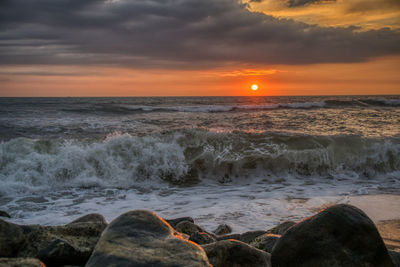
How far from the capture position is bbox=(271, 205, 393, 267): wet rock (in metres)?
2.44

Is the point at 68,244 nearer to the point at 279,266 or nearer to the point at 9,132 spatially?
the point at 279,266

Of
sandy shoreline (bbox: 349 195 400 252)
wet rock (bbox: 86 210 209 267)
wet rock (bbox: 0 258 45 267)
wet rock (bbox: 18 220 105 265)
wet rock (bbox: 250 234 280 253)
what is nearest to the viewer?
wet rock (bbox: 86 210 209 267)

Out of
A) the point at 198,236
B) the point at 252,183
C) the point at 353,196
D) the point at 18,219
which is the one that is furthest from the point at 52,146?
the point at 353,196

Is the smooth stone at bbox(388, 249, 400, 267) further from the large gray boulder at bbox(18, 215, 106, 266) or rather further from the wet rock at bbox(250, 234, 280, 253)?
the large gray boulder at bbox(18, 215, 106, 266)

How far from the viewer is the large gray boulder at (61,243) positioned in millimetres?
2559

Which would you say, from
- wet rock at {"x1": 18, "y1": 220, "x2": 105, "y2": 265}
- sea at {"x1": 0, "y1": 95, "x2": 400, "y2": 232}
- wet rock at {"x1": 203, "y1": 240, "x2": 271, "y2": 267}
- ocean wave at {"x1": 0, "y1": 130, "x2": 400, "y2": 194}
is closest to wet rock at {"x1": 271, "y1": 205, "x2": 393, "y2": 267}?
wet rock at {"x1": 203, "y1": 240, "x2": 271, "y2": 267}

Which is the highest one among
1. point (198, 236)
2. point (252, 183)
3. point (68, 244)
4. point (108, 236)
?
point (108, 236)

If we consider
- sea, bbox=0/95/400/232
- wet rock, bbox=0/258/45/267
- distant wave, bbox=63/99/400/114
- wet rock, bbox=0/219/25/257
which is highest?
distant wave, bbox=63/99/400/114

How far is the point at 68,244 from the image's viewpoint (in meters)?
2.62

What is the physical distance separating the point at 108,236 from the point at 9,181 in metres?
7.04

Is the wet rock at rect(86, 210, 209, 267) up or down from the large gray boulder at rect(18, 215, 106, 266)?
up

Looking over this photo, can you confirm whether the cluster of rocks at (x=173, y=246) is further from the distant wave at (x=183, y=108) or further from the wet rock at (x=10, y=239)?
the distant wave at (x=183, y=108)

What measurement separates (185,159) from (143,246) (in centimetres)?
818

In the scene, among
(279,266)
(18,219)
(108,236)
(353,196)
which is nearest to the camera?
(108,236)
